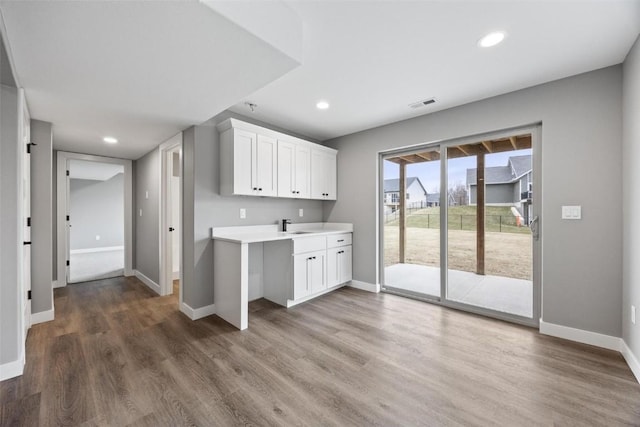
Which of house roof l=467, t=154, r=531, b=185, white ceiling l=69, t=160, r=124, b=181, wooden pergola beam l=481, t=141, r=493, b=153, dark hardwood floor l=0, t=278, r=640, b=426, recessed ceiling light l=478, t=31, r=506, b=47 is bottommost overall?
dark hardwood floor l=0, t=278, r=640, b=426

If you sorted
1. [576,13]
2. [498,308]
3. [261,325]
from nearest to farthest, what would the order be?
[576,13]
[261,325]
[498,308]

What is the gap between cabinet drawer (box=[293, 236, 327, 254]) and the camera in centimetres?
328

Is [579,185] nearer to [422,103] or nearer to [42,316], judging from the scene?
[422,103]

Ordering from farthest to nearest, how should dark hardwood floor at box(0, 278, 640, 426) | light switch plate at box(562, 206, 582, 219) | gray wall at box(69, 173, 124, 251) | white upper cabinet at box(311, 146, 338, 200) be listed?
gray wall at box(69, 173, 124, 251) < white upper cabinet at box(311, 146, 338, 200) < light switch plate at box(562, 206, 582, 219) < dark hardwood floor at box(0, 278, 640, 426)

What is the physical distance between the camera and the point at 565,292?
2.48 m

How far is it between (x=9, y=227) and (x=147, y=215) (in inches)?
98.6

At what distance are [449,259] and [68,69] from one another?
4.10 meters

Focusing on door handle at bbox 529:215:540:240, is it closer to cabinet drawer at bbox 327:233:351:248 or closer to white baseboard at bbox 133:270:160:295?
cabinet drawer at bbox 327:233:351:248

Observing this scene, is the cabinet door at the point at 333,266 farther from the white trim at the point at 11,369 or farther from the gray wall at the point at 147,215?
the white trim at the point at 11,369

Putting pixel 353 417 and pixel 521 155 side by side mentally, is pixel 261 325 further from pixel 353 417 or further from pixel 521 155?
pixel 521 155

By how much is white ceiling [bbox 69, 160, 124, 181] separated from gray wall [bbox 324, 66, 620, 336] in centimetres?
730

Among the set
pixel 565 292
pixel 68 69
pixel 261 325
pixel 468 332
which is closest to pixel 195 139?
pixel 68 69

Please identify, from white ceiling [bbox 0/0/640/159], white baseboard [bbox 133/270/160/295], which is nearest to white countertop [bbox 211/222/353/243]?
white ceiling [bbox 0/0/640/159]

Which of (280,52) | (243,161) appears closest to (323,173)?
(243,161)
